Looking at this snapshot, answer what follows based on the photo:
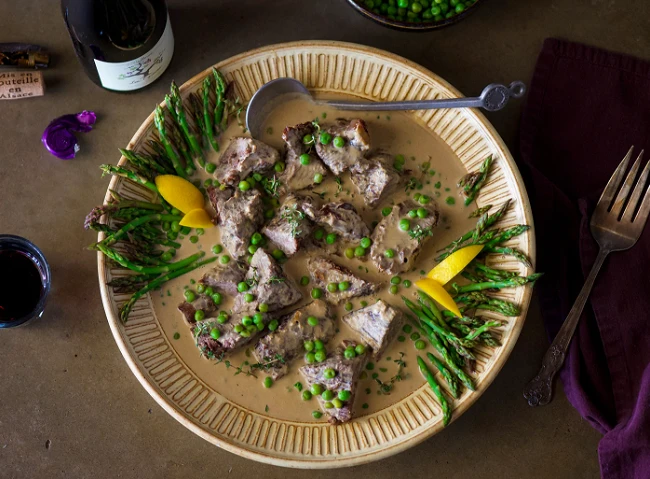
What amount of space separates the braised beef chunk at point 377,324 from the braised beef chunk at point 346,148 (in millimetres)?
1090

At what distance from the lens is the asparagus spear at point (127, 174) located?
4398mm

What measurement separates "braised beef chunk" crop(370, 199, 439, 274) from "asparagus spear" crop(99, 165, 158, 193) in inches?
68.9

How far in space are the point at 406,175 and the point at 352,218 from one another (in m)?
0.57

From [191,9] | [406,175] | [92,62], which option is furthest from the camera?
[191,9]

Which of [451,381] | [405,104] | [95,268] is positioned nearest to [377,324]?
[451,381]

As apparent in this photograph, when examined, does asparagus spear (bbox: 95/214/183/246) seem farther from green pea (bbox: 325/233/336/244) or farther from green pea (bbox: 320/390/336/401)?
green pea (bbox: 320/390/336/401)

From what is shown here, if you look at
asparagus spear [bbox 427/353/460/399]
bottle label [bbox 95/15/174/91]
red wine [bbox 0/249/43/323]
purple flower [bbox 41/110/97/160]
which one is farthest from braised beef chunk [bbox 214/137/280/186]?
asparagus spear [bbox 427/353/460/399]

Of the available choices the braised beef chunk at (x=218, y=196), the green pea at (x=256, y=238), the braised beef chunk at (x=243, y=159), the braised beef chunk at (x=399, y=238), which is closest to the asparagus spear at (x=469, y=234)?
the braised beef chunk at (x=399, y=238)

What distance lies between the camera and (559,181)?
4855 mm

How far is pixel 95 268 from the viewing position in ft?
16.2

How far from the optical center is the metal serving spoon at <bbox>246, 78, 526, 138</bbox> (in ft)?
13.9

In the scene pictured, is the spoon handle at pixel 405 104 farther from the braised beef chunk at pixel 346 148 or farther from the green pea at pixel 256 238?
the green pea at pixel 256 238

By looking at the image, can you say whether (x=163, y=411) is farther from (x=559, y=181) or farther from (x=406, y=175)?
→ (x=559, y=181)

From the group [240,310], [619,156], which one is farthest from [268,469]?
[619,156]
